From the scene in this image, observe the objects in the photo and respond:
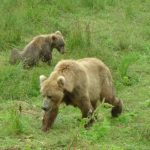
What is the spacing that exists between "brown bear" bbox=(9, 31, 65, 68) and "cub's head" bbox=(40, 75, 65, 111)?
3.87 metres

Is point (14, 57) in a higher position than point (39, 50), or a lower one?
higher

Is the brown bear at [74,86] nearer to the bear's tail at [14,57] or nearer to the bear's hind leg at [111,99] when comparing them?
the bear's hind leg at [111,99]

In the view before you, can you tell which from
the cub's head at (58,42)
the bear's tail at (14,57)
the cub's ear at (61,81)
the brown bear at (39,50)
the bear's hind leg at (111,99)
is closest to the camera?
the cub's ear at (61,81)

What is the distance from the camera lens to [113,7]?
16016 mm

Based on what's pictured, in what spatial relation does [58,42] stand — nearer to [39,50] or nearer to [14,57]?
[39,50]

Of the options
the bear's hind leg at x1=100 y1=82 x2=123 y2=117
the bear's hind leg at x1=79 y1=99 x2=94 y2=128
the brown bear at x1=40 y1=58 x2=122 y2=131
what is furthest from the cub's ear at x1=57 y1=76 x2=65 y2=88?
the bear's hind leg at x1=100 y1=82 x2=123 y2=117

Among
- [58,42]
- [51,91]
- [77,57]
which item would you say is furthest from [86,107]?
[58,42]

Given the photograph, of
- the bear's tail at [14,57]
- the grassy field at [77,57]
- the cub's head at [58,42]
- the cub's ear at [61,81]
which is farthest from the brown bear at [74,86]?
the cub's head at [58,42]

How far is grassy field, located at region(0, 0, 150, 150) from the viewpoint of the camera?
762 cm

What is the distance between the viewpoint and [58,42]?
12.5 metres

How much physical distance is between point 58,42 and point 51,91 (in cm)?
498

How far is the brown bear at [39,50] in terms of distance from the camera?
11.6 metres

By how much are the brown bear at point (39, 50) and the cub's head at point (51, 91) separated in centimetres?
387

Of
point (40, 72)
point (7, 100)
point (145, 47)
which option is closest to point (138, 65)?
point (145, 47)
